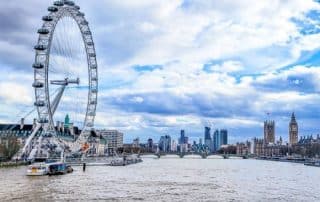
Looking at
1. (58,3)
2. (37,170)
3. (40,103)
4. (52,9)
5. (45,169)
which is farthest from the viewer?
(40,103)

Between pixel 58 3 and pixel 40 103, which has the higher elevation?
pixel 58 3

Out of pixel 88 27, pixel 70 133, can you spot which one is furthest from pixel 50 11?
pixel 70 133

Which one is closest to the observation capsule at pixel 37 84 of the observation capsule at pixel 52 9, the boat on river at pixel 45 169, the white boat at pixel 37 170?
the observation capsule at pixel 52 9

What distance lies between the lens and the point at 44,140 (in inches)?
3920

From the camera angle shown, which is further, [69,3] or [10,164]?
[10,164]

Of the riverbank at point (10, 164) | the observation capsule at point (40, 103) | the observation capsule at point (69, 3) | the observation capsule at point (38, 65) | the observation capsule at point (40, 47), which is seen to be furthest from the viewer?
the riverbank at point (10, 164)

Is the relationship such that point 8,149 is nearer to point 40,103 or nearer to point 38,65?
point 40,103

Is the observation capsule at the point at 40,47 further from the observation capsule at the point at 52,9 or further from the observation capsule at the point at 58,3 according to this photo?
the observation capsule at the point at 58,3

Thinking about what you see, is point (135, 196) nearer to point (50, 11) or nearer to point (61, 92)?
point (50, 11)

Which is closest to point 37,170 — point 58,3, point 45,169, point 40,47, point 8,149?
point 45,169

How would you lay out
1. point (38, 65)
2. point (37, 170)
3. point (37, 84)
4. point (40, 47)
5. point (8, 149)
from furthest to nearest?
1. point (8, 149)
2. point (37, 84)
3. point (38, 65)
4. point (40, 47)
5. point (37, 170)

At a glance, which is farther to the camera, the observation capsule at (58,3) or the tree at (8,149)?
the tree at (8,149)

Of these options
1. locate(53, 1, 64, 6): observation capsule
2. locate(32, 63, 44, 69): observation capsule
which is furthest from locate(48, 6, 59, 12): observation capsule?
locate(32, 63, 44, 69): observation capsule

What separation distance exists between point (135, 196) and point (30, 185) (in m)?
13.5
